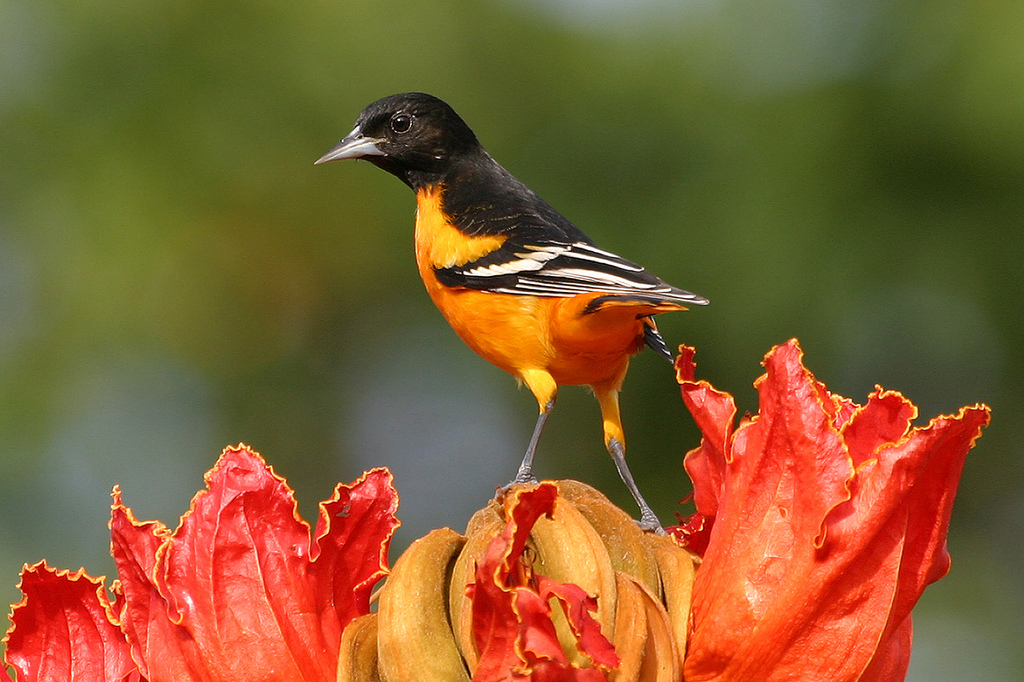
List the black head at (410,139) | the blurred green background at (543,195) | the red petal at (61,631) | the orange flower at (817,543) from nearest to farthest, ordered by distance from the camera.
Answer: the orange flower at (817,543) < the red petal at (61,631) < the black head at (410,139) < the blurred green background at (543,195)

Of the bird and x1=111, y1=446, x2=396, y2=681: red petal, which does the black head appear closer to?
the bird

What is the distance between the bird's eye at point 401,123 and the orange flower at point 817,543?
2.20 meters

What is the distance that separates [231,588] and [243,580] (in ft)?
0.06

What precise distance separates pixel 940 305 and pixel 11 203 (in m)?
6.75

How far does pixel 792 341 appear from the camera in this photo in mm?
1387

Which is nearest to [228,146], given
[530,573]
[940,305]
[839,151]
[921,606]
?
[839,151]

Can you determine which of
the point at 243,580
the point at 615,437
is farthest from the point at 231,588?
the point at 615,437

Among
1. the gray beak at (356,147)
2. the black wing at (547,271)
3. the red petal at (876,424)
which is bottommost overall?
the red petal at (876,424)

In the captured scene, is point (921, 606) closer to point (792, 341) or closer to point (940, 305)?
point (940, 305)

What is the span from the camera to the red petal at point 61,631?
162 centimetres

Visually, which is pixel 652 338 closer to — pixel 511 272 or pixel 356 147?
pixel 511 272

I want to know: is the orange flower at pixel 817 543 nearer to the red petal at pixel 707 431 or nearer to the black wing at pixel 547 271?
the red petal at pixel 707 431

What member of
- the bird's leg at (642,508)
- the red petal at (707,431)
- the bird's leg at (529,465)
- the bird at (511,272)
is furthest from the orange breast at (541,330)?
the red petal at (707,431)

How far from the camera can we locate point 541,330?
3.22 meters
